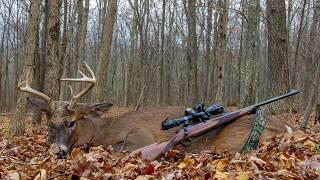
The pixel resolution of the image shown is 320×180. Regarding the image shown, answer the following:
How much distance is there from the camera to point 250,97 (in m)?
19.1

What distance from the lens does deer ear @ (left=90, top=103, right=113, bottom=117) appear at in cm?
789

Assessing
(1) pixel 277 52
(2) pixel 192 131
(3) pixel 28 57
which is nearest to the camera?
(2) pixel 192 131

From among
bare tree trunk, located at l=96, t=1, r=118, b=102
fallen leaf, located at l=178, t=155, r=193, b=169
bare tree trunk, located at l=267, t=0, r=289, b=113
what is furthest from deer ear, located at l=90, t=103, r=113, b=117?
bare tree trunk, located at l=96, t=1, r=118, b=102

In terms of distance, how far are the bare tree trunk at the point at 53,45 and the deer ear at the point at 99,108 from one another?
172 inches

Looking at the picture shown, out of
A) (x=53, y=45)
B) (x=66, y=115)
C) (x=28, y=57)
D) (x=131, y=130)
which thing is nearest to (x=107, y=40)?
(x=53, y=45)

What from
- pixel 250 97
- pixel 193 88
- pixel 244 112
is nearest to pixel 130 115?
pixel 244 112

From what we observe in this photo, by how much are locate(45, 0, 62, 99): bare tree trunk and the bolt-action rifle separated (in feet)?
22.2

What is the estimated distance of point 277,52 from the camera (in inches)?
468

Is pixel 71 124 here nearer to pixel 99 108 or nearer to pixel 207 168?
pixel 99 108

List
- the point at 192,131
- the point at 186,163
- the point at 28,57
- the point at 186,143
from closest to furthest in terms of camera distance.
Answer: the point at 186,163 → the point at 192,131 → the point at 186,143 → the point at 28,57

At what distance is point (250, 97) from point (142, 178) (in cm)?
1563

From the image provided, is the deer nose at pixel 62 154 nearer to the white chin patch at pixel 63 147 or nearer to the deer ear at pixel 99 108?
the white chin patch at pixel 63 147

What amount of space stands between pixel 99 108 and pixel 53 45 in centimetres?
450

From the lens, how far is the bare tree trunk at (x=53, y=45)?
458 inches
